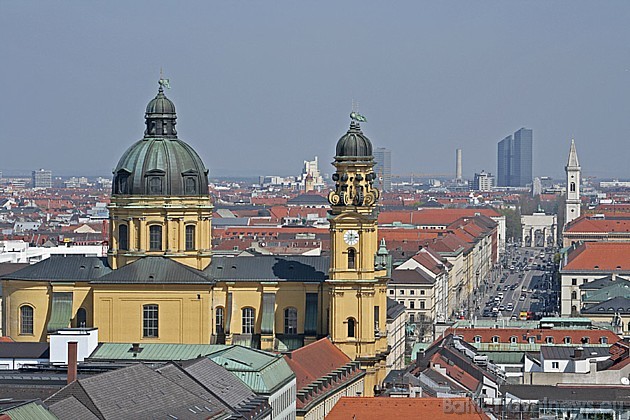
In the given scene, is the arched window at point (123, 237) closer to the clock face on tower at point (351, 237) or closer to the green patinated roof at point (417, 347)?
the clock face on tower at point (351, 237)

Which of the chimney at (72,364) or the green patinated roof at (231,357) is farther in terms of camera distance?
the green patinated roof at (231,357)

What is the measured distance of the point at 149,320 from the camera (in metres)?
101

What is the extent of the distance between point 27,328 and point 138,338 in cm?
727

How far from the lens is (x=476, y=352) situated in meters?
105

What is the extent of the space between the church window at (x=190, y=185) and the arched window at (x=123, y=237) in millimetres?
3999

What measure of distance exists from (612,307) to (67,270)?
52859 mm

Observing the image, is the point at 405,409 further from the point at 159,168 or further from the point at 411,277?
the point at 411,277

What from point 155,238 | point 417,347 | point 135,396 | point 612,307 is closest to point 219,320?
point 155,238

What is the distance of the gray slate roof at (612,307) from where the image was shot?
14000 cm

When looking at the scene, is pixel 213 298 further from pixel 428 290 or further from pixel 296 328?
pixel 428 290

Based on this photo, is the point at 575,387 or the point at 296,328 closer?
the point at 575,387

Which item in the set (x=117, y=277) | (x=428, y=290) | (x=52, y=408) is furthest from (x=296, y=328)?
(x=428, y=290)

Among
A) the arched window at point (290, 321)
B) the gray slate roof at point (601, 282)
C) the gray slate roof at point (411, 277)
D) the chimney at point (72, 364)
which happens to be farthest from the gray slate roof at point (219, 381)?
the gray slate roof at point (601, 282)

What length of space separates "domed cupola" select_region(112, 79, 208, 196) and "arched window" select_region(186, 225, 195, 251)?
1.94m
